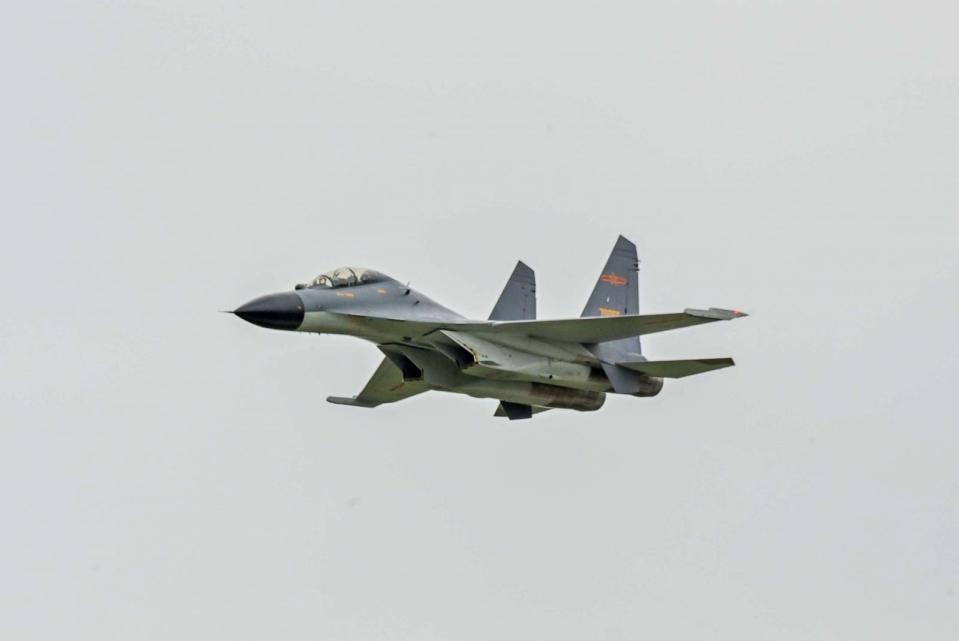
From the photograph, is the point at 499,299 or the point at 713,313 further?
the point at 499,299

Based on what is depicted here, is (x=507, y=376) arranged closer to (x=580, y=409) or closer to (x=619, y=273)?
(x=580, y=409)

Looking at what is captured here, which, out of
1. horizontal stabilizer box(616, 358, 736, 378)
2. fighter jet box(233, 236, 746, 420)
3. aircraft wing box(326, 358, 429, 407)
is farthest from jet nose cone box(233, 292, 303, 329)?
horizontal stabilizer box(616, 358, 736, 378)

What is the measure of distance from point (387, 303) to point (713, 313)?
7413 mm

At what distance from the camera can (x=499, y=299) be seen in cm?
5150

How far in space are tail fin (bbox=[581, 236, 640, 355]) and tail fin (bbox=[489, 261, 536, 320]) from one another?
191cm

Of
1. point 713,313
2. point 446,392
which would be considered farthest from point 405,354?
point 713,313

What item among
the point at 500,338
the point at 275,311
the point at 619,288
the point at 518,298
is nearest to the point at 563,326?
the point at 500,338

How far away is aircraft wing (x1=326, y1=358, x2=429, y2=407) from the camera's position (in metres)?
52.5

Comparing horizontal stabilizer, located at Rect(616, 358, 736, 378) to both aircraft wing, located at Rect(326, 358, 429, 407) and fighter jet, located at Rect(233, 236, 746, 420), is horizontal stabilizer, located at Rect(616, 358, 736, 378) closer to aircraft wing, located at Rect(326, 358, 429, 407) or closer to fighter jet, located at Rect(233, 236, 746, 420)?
fighter jet, located at Rect(233, 236, 746, 420)

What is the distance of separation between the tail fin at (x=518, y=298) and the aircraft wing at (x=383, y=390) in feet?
9.19

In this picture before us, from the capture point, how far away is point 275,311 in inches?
1806

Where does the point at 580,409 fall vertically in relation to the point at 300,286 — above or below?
below

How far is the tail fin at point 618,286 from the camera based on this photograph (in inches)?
2092

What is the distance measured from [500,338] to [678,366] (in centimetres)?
434
